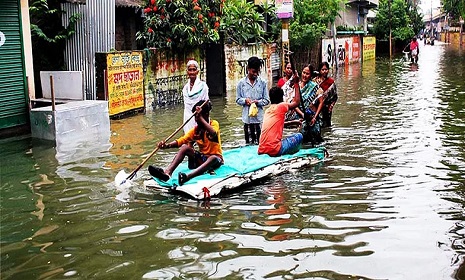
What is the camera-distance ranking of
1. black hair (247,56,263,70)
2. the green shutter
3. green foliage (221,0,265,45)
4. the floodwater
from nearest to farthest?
1. the floodwater
2. black hair (247,56,263,70)
3. the green shutter
4. green foliage (221,0,265,45)

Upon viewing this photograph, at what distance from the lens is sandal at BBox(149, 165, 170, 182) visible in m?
7.35

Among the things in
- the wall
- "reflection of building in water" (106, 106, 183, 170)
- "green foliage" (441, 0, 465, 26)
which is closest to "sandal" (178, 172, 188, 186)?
"reflection of building in water" (106, 106, 183, 170)

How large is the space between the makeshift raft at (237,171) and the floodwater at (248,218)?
0.14 metres

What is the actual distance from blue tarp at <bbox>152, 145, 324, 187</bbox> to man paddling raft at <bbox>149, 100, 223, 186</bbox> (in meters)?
0.08

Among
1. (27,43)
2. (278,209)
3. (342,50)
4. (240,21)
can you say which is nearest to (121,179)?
(278,209)

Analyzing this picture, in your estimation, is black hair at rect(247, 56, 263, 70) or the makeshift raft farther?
black hair at rect(247, 56, 263, 70)

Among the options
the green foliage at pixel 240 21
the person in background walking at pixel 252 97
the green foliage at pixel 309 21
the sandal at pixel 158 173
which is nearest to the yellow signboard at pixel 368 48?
the green foliage at pixel 309 21

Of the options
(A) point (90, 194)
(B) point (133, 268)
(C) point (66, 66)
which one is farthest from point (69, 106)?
(B) point (133, 268)

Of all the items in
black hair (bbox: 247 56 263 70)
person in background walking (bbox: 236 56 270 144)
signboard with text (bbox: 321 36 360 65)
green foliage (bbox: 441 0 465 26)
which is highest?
green foliage (bbox: 441 0 465 26)

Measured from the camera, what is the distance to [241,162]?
8.37m

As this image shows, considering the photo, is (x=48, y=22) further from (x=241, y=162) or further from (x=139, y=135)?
(x=241, y=162)

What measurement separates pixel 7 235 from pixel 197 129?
283 cm

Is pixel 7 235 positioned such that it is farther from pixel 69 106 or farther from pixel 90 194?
Answer: pixel 69 106

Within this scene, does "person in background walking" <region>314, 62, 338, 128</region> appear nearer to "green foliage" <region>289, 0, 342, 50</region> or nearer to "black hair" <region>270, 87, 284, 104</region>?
"black hair" <region>270, 87, 284, 104</region>
